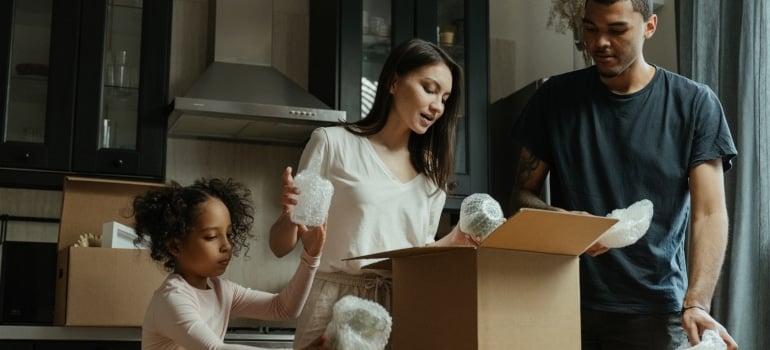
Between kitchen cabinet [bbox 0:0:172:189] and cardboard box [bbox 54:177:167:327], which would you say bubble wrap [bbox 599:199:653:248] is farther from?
kitchen cabinet [bbox 0:0:172:189]

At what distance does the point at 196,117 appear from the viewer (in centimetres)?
339

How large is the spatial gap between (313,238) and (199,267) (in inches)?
9.0

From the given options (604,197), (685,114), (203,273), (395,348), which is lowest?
(395,348)

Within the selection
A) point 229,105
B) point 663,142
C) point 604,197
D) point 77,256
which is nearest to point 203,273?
point 604,197

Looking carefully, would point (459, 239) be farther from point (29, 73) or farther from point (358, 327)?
point (29, 73)

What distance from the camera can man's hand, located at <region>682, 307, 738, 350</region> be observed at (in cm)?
156

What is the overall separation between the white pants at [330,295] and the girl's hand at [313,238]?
81mm

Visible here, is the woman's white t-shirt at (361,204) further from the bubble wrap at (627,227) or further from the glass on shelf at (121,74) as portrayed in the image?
the glass on shelf at (121,74)

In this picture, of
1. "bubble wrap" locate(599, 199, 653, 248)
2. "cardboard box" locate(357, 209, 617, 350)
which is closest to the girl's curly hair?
"cardboard box" locate(357, 209, 617, 350)

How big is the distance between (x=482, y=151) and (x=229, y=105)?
3.46 ft

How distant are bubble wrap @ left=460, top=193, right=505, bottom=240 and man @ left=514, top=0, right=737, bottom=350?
0.39 metres

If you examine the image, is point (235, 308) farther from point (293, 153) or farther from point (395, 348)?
point (293, 153)

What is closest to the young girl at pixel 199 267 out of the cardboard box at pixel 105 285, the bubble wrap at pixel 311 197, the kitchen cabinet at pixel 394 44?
the bubble wrap at pixel 311 197

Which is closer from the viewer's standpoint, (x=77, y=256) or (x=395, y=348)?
(x=395, y=348)
